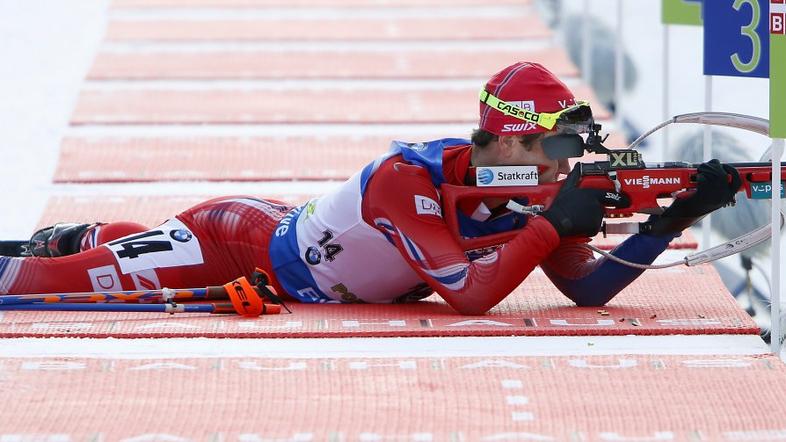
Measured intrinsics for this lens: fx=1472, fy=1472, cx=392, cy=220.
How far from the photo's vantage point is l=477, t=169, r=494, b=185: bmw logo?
3693 mm

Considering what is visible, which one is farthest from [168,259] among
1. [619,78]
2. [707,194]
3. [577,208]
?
[619,78]

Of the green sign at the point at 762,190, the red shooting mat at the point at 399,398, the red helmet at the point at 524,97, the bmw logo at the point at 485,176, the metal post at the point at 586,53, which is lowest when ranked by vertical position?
the metal post at the point at 586,53

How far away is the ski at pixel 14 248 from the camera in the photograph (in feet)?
14.3

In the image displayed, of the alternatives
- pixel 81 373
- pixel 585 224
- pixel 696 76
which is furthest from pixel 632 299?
pixel 696 76

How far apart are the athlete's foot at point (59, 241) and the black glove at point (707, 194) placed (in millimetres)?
1701

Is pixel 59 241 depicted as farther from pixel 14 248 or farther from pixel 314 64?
pixel 314 64

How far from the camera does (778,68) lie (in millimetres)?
3576

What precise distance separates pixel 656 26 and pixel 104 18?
399 centimetres

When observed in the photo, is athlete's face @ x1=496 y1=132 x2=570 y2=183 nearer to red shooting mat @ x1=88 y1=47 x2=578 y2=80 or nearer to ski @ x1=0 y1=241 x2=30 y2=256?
ski @ x1=0 y1=241 x2=30 y2=256

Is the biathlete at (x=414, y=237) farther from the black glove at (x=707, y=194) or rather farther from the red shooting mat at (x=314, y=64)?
the red shooting mat at (x=314, y=64)

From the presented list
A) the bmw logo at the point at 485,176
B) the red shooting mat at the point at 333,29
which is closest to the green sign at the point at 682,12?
the bmw logo at the point at 485,176

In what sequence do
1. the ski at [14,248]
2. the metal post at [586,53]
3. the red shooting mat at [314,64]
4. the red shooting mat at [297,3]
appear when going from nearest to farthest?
the ski at [14,248] < the metal post at [586,53] < the red shooting mat at [314,64] < the red shooting mat at [297,3]

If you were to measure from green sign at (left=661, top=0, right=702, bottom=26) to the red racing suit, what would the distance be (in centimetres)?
166

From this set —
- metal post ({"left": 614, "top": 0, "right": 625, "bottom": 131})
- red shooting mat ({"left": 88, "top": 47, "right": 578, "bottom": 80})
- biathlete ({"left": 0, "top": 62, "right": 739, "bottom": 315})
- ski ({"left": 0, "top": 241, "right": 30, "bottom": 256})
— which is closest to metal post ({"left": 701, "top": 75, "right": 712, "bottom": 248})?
biathlete ({"left": 0, "top": 62, "right": 739, "bottom": 315})
